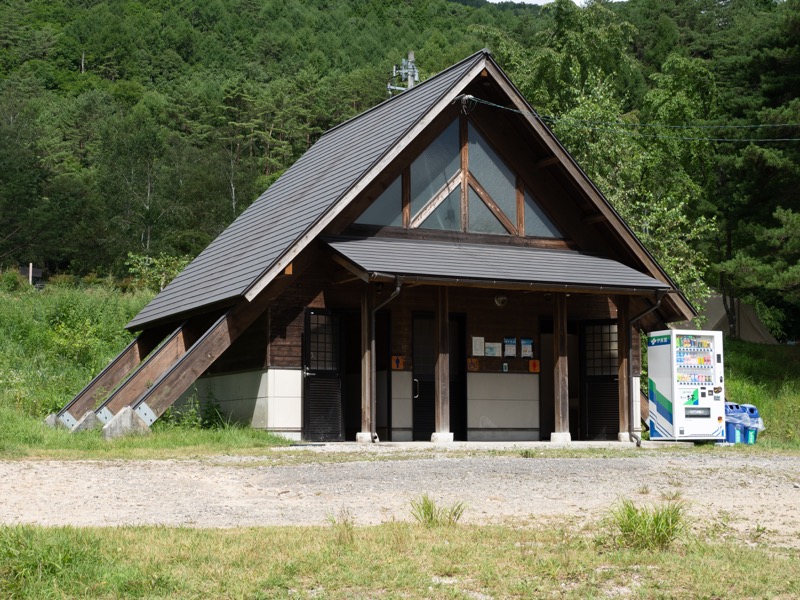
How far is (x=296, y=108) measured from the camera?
66875 mm

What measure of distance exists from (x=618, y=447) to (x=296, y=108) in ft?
173

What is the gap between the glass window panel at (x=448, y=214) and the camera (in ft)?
61.0

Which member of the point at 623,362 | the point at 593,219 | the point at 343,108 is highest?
the point at 343,108

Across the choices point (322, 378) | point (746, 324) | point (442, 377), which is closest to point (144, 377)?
point (322, 378)

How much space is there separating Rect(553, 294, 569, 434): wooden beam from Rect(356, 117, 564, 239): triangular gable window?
188 centimetres

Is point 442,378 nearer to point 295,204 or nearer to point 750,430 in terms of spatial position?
point 295,204

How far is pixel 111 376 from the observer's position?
19375 mm

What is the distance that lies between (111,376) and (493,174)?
7883 millimetres

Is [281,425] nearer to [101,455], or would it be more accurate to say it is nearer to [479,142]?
[101,455]

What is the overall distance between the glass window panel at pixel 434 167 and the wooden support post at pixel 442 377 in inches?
85.5

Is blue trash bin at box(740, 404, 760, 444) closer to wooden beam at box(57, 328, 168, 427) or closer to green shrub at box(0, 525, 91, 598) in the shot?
wooden beam at box(57, 328, 168, 427)

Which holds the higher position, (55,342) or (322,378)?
(55,342)

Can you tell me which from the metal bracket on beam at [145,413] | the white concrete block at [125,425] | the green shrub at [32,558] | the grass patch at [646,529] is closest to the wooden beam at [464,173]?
the metal bracket on beam at [145,413]

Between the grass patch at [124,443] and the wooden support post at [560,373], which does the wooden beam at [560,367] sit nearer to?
the wooden support post at [560,373]
